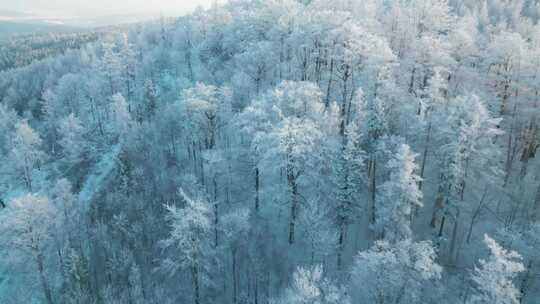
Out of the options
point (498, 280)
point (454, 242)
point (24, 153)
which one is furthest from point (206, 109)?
point (498, 280)

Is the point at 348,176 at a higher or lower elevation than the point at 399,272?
higher

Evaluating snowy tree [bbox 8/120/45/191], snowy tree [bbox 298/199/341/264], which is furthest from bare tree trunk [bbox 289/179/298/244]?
snowy tree [bbox 8/120/45/191]

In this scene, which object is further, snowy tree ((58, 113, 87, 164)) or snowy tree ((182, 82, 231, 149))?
snowy tree ((58, 113, 87, 164))

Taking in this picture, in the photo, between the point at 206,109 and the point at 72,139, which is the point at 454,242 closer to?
the point at 206,109

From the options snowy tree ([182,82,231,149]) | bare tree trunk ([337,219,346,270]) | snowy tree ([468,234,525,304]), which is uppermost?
snowy tree ([182,82,231,149])

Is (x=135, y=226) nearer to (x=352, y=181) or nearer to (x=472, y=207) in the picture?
(x=352, y=181)

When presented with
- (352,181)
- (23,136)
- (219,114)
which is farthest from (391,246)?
(23,136)

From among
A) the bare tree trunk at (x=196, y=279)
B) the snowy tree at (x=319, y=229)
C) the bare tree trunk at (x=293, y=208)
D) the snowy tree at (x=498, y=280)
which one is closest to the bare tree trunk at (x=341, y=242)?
the snowy tree at (x=319, y=229)

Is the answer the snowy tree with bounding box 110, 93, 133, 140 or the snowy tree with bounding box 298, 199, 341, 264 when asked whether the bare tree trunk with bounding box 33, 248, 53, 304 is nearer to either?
the snowy tree with bounding box 110, 93, 133, 140
